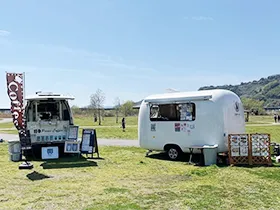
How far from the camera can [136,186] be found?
25.0 ft

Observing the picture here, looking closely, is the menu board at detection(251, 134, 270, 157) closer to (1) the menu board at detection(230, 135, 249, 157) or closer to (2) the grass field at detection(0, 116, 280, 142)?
(1) the menu board at detection(230, 135, 249, 157)

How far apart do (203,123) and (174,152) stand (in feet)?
A: 5.40

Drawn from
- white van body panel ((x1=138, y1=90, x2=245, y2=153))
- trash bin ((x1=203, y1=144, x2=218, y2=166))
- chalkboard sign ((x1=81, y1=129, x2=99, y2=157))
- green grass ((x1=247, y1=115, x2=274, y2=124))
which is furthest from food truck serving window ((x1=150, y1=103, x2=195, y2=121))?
green grass ((x1=247, y1=115, x2=274, y2=124))

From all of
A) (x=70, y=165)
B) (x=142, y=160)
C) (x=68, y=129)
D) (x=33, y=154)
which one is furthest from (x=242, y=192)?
(x=33, y=154)

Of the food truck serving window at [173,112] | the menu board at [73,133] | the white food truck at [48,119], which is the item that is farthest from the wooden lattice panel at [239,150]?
the white food truck at [48,119]

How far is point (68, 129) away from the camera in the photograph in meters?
13.0

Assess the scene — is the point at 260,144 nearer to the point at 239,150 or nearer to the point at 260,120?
the point at 239,150

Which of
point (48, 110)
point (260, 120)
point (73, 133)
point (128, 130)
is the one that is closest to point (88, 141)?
point (73, 133)

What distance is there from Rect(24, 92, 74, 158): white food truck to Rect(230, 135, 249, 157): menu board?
21.1 feet

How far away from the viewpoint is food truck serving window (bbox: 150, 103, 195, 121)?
37.0 feet

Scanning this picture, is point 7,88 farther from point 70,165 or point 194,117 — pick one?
point 194,117

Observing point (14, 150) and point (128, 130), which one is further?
point (128, 130)

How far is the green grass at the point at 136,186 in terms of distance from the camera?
20.2 feet

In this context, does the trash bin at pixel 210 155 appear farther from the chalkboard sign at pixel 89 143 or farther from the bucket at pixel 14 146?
the bucket at pixel 14 146
